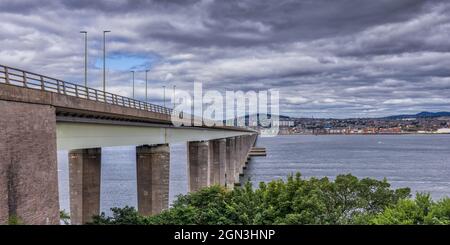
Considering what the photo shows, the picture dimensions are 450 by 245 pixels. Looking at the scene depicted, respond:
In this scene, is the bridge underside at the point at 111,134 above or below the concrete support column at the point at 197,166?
above

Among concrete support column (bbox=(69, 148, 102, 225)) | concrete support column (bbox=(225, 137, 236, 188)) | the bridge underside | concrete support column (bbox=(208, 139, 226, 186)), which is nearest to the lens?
the bridge underside

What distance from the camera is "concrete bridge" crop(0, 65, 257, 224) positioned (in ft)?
60.0

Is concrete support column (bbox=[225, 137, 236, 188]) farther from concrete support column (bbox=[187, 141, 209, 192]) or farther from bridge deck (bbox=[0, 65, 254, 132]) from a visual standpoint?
bridge deck (bbox=[0, 65, 254, 132])

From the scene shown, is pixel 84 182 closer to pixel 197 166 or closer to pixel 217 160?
pixel 197 166

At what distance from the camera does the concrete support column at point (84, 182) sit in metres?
40.6

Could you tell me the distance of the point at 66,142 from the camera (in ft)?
83.4

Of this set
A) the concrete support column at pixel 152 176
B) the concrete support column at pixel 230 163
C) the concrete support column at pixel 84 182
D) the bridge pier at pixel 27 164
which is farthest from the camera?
the concrete support column at pixel 230 163

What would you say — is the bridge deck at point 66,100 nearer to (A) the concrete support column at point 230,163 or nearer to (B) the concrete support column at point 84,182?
(B) the concrete support column at point 84,182

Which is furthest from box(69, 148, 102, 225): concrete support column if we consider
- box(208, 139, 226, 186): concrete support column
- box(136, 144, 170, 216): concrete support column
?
box(208, 139, 226, 186): concrete support column

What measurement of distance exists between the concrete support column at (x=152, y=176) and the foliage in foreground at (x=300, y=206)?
12686 mm

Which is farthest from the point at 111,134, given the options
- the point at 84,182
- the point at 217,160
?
the point at 217,160

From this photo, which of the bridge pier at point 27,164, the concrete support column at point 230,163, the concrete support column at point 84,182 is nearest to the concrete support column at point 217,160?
the concrete support column at point 230,163

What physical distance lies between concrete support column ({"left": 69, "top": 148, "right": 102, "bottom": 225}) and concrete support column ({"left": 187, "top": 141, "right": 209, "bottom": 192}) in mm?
23327
